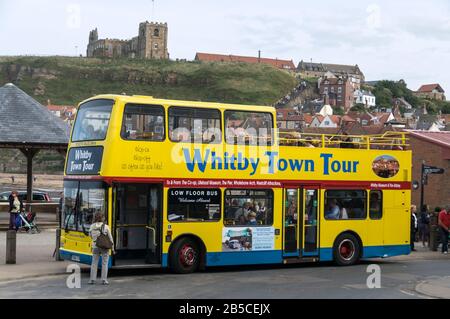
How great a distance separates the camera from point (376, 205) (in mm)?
21797

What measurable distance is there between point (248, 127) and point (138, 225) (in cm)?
372

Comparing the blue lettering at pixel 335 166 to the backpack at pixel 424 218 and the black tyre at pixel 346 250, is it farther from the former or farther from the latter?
the backpack at pixel 424 218

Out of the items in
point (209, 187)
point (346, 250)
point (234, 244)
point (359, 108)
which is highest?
point (359, 108)

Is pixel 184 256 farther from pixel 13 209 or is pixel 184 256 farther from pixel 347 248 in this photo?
pixel 13 209

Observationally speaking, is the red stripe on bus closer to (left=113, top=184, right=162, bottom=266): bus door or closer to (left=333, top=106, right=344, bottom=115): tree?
(left=113, top=184, right=162, bottom=266): bus door

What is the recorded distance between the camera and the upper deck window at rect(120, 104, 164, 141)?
17.6 metres

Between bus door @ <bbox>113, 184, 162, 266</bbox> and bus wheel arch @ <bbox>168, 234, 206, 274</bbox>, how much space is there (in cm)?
40

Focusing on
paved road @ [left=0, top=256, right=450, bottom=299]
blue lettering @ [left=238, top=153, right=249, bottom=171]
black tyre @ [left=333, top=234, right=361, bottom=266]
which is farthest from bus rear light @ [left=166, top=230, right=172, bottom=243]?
black tyre @ [left=333, top=234, right=361, bottom=266]

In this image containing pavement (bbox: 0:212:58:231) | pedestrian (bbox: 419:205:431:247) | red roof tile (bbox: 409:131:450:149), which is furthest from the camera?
red roof tile (bbox: 409:131:450:149)

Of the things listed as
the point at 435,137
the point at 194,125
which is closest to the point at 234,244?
the point at 194,125

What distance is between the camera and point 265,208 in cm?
1975

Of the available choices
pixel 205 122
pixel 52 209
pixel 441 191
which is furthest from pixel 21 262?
pixel 441 191

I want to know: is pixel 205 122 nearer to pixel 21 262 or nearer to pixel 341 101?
pixel 21 262
